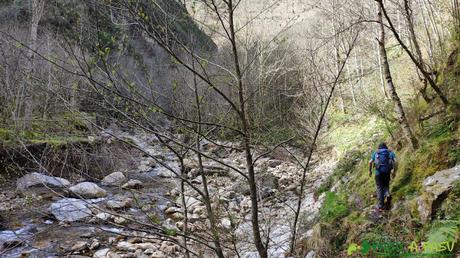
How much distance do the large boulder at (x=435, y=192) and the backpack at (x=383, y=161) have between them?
873 millimetres

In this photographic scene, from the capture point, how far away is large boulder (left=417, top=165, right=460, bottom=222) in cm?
444

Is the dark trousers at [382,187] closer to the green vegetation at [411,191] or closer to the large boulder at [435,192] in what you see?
the green vegetation at [411,191]

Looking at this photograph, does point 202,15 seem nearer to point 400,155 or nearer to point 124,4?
point 124,4

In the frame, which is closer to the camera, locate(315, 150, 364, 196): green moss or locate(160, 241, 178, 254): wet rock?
locate(160, 241, 178, 254): wet rock

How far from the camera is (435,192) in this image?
14.9ft

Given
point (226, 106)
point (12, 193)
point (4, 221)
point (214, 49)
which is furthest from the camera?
point (12, 193)

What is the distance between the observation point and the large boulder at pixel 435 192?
4.44 m

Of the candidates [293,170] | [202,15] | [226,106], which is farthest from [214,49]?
[293,170]

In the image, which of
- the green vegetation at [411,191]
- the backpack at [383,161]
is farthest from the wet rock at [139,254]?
the backpack at [383,161]

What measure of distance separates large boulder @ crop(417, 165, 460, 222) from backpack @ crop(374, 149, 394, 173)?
873 millimetres

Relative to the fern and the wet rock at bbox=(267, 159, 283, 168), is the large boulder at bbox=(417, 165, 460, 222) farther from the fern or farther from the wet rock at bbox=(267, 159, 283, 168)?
the wet rock at bbox=(267, 159, 283, 168)

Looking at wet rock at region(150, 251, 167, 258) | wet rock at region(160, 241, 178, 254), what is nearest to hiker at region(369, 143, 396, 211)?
wet rock at region(160, 241, 178, 254)

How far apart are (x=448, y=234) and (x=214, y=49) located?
10.2ft

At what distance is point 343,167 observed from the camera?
9578 millimetres
